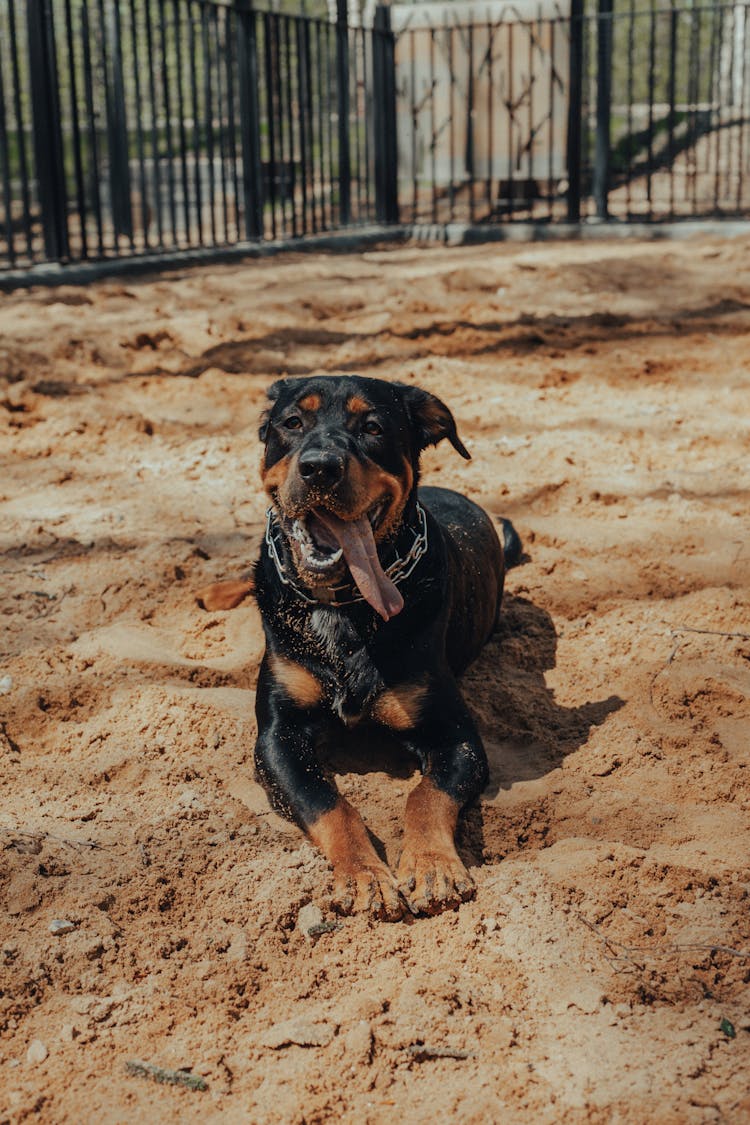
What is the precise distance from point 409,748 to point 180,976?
43.8 inches

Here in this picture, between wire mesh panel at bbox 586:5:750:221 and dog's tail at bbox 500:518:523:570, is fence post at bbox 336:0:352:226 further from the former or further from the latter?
dog's tail at bbox 500:518:523:570

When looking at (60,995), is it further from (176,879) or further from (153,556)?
(153,556)

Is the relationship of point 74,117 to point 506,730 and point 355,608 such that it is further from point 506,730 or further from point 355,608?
point 506,730

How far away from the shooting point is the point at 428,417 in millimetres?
3711

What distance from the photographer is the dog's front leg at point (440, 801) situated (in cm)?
264

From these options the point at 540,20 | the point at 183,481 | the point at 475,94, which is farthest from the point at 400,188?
the point at 183,481

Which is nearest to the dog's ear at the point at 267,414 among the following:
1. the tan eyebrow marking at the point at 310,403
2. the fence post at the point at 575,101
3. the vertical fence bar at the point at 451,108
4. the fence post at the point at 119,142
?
the tan eyebrow marking at the point at 310,403

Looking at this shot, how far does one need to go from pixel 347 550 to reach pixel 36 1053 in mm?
1530

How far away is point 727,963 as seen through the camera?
2.37 m

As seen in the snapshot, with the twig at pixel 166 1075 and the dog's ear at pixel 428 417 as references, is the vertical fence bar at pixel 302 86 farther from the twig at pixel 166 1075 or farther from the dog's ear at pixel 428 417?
the twig at pixel 166 1075

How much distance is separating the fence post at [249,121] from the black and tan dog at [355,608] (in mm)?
8923

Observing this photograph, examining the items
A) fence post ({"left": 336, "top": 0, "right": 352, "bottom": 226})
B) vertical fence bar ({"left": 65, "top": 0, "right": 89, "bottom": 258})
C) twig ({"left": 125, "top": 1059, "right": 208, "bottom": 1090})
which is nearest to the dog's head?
twig ({"left": 125, "top": 1059, "right": 208, "bottom": 1090})

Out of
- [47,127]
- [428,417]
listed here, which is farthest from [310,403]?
[47,127]

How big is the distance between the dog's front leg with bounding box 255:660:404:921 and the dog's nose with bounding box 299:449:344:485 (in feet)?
2.00
